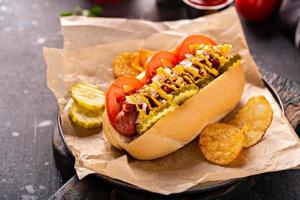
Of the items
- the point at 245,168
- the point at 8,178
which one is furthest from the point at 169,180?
the point at 8,178

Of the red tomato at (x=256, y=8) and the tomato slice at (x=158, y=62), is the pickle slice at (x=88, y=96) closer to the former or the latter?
the tomato slice at (x=158, y=62)

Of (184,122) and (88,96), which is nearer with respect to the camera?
(184,122)

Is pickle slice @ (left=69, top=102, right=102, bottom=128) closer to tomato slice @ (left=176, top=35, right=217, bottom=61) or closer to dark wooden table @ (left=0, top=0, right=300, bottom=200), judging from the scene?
dark wooden table @ (left=0, top=0, right=300, bottom=200)

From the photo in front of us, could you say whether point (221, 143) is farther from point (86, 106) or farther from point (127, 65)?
point (127, 65)

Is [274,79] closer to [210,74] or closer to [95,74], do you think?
[210,74]

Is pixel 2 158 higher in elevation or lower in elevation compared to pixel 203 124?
lower

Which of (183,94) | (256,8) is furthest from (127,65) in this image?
(256,8)

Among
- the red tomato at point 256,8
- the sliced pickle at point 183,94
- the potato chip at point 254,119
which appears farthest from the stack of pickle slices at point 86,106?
the red tomato at point 256,8
